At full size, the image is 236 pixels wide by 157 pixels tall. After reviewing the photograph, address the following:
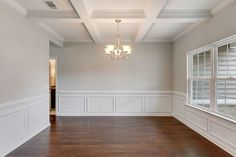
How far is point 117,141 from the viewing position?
4016mm

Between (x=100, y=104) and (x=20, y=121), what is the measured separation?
3.22 metres

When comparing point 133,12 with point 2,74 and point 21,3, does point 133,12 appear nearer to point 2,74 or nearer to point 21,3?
point 21,3

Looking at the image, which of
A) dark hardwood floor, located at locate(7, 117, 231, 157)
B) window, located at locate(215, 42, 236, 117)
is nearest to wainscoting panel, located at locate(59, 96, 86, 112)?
dark hardwood floor, located at locate(7, 117, 231, 157)

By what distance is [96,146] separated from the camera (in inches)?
146

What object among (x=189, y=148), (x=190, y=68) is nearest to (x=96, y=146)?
(x=189, y=148)

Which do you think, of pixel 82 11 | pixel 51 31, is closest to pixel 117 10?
pixel 82 11

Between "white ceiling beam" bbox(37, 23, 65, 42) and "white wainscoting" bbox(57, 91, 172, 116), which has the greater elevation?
"white ceiling beam" bbox(37, 23, 65, 42)

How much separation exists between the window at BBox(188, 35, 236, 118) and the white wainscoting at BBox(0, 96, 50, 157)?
3949mm

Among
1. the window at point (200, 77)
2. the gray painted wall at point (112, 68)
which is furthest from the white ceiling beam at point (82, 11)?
the window at point (200, 77)

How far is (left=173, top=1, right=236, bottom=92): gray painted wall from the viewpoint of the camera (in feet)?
10.8

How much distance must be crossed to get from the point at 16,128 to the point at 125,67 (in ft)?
13.3

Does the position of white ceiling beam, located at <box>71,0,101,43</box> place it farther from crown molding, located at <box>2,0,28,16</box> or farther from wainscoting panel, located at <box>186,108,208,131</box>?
wainscoting panel, located at <box>186,108,208,131</box>

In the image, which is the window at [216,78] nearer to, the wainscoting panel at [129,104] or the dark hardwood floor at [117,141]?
the dark hardwood floor at [117,141]

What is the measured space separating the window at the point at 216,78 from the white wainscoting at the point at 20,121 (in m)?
3.95
